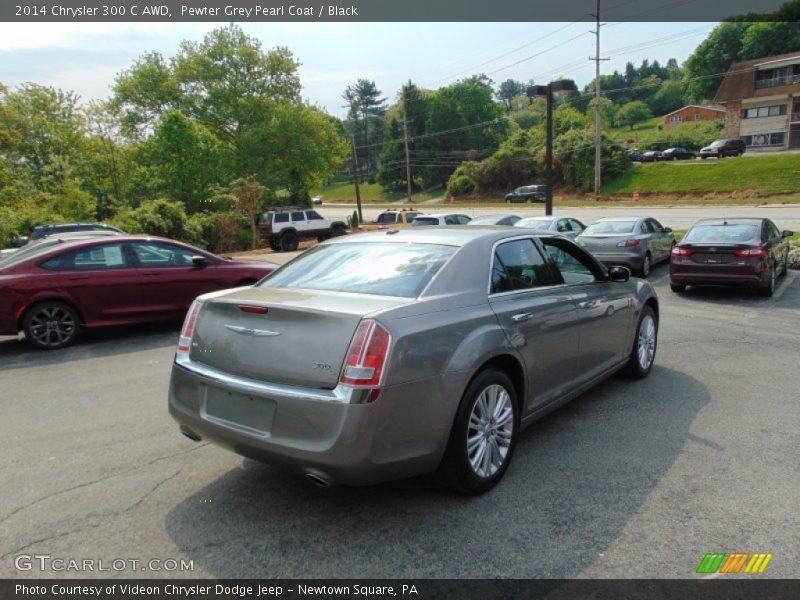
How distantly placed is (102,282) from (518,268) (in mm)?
6404

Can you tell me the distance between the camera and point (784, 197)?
38000 mm

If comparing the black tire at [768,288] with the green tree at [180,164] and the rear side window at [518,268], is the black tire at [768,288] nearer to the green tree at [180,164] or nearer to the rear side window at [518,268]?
the rear side window at [518,268]

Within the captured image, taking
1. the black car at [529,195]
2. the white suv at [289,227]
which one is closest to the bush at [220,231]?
the white suv at [289,227]

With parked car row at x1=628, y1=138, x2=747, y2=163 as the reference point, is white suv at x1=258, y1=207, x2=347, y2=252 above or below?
below

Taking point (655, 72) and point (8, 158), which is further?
point (655, 72)

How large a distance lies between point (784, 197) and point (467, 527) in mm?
44464

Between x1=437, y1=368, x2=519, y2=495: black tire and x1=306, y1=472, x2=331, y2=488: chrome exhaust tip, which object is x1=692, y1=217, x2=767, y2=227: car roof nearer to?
x1=437, y1=368, x2=519, y2=495: black tire

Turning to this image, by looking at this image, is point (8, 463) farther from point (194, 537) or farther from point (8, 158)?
point (8, 158)

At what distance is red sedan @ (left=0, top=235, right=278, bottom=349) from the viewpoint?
7379 millimetres

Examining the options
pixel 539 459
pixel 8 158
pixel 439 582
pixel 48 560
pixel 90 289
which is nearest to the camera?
pixel 439 582

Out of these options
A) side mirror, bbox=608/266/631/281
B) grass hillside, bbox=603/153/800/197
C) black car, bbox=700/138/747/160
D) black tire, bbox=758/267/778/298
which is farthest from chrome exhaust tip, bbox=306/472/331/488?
black car, bbox=700/138/747/160

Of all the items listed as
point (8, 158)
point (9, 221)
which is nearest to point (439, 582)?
point (9, 221)

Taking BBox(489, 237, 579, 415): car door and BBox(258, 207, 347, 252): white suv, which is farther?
BBox(258, 207, 347, 252): white suv

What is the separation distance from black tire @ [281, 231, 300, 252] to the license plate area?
947 inches
